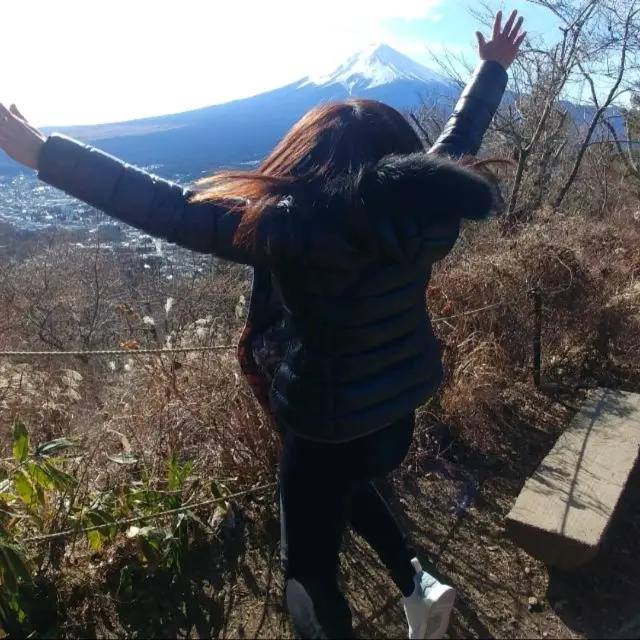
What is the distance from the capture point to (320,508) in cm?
183

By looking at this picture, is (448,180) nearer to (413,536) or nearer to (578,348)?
(413,536)

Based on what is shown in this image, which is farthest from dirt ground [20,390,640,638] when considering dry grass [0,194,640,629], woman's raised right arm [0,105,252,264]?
woman's raised right arm [0,105,252,264]

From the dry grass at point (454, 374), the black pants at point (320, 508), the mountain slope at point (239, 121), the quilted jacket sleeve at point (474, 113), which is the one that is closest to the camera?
the black pants at point (320, 508)

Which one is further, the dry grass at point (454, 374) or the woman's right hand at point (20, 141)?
the dry grass at point (454, 374)

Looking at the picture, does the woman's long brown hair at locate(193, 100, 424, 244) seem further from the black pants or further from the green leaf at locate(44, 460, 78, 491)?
the green leaf at locate(44, 460, 78, 491)

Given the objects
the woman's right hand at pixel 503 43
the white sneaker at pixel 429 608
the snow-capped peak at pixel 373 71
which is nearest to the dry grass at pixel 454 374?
the white sneaker at pixel 429 608

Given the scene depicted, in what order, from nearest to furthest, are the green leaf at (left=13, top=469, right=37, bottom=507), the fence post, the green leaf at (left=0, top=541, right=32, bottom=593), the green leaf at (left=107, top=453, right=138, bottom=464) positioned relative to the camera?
the green leaf at (left=0, top=541, right=32, bottom=593), the green leaf at (left=13, top=469, right=37, bottom=507), the green leaf at (left=107, top=453, right=138, bottom=464), the fence post

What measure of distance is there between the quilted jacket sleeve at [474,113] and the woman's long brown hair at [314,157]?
47 centimetres

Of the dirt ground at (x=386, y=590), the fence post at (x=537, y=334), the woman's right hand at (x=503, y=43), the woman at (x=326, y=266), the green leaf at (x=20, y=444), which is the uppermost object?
the woman's right hand at (x=503, y=43)

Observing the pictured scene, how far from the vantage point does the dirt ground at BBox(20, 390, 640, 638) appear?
2416mm

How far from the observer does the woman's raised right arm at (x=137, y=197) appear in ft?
5.15

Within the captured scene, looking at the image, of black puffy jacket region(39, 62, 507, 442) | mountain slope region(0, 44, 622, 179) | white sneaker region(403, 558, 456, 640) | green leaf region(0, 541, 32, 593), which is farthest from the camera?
mountain slope region(0, 44, 622, 179)

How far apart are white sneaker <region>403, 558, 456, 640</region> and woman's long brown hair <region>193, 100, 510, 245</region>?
1290 mm

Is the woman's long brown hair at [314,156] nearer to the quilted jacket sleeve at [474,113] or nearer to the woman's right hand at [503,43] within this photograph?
the quilted jacket sleeve at [474,113]
